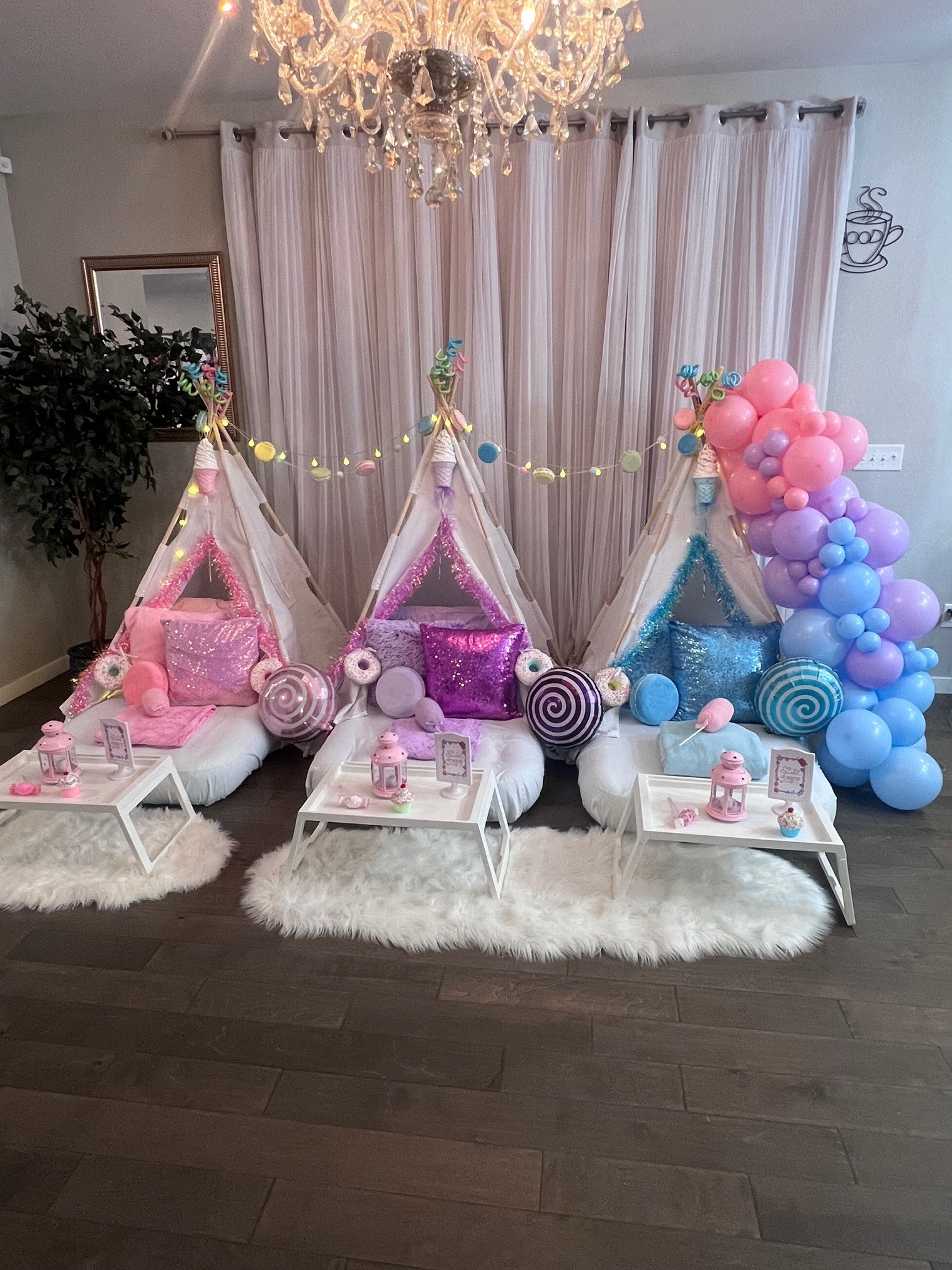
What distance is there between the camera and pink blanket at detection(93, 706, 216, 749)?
9.79 feet

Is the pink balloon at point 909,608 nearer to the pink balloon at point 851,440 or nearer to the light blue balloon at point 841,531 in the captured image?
the light blue balloon at point 841,531

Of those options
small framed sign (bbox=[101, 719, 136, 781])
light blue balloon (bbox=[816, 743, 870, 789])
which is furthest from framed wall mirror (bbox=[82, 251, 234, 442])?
light blue balloon (bbox=[816, 743, 870, 789])

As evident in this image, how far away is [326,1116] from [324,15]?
2376mm

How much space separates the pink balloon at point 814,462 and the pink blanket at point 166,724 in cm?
245

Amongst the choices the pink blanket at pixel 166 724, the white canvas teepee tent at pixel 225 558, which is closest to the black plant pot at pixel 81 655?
the white canvas teepee tent at pixel 225 558

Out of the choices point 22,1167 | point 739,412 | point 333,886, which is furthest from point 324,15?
point 22,1167

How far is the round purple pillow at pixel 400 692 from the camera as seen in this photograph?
10.3ft

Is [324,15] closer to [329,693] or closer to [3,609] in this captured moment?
[329,693]

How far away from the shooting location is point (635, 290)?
3.42m

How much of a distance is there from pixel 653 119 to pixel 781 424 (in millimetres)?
1553

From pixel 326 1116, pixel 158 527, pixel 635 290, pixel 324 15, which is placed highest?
pixel 324 15

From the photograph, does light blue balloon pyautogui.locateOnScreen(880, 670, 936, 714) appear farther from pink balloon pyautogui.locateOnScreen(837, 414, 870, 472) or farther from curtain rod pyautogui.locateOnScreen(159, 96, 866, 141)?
curtain rod pyautogui.locateOnScreen(159, 96, 866, 141)

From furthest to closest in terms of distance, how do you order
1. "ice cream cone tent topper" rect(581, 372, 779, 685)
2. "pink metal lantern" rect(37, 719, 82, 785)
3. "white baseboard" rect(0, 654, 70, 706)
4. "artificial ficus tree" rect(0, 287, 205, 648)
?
"white baseboard" rect(0, 654, 70, 706) < "artificial ficus tree" rect(0, 287, 205, 648) < "ice cream cone tent topper" rect(581, 372, 779, 685) < "pink metal lantern" rect(37, 719, 82, 785)

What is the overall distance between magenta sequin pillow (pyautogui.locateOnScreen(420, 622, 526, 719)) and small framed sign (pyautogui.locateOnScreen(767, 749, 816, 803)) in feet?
3.82
